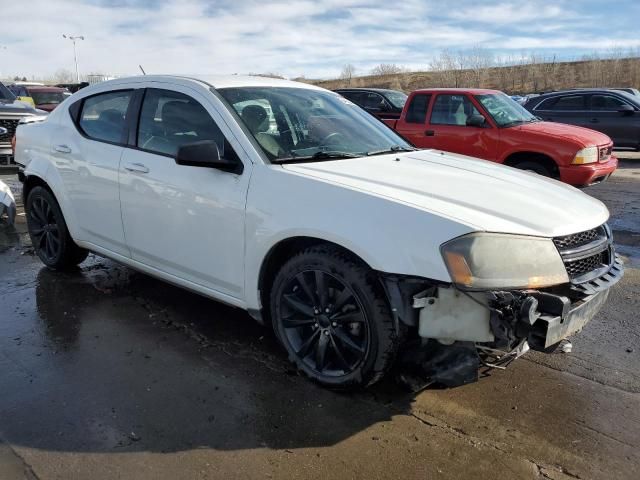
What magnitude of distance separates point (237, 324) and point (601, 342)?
2597mm

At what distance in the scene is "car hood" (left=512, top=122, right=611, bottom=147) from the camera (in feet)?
27.7

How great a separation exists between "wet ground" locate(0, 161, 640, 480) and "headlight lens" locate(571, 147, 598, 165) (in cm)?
443

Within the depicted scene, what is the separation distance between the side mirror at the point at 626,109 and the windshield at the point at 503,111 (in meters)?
5.68

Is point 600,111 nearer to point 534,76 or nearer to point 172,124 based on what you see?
point 172,124

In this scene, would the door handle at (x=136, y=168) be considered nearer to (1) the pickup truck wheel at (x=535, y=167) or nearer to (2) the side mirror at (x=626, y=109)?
(1) the pickup truck wheel at (x=535, y=167)

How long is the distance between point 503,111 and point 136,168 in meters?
6.98

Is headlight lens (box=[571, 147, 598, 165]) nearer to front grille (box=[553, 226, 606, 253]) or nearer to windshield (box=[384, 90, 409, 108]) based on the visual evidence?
front grille (box=[553, 226, 606, 253])

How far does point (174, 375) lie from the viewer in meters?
3.43

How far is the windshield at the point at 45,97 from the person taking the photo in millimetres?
19578

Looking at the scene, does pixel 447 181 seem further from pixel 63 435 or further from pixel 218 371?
pixel 63 435

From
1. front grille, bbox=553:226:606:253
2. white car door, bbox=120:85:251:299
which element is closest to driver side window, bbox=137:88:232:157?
white car door, bbox=120:85:251:299

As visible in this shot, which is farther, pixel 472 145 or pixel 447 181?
pixel 472 145

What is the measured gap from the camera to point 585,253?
296cm

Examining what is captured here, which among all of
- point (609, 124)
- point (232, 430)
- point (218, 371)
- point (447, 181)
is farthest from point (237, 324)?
point (609, 124)
